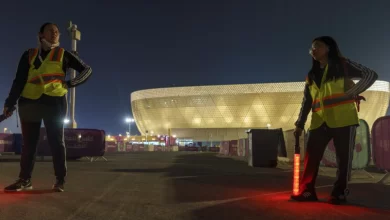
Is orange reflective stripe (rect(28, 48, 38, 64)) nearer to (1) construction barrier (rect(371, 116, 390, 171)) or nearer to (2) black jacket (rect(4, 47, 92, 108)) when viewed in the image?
(2) black jacket (rect(4, 47, 92, 108))

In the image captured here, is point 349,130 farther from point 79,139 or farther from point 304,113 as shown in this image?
point 79,139

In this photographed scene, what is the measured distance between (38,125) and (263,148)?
36.0ft

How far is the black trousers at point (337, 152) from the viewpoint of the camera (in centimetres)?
441

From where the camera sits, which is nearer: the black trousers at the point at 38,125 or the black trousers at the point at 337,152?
the black trousers at the point at 337,152

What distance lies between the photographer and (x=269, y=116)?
291ft

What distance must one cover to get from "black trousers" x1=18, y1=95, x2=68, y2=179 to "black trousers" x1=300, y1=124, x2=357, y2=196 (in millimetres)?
3053

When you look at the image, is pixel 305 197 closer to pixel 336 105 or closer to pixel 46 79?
pixel 336 105

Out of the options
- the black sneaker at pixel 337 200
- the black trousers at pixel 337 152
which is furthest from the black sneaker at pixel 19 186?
the black sneaker at pixel 337 200

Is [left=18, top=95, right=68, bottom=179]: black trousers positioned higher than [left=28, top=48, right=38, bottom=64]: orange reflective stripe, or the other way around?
[left=28, top=48, right=38, bottom=64]: orange reflective stripe

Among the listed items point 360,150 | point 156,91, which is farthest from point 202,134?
point 360,150

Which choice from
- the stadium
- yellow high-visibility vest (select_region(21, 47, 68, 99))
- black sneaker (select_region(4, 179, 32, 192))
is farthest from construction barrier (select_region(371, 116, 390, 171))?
the stadium

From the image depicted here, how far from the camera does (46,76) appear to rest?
15.6ft

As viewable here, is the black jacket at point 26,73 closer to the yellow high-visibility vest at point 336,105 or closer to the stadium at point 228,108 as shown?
the yellow high-visibility vest at point 336,105

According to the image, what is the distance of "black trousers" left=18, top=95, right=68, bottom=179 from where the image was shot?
4.86m
